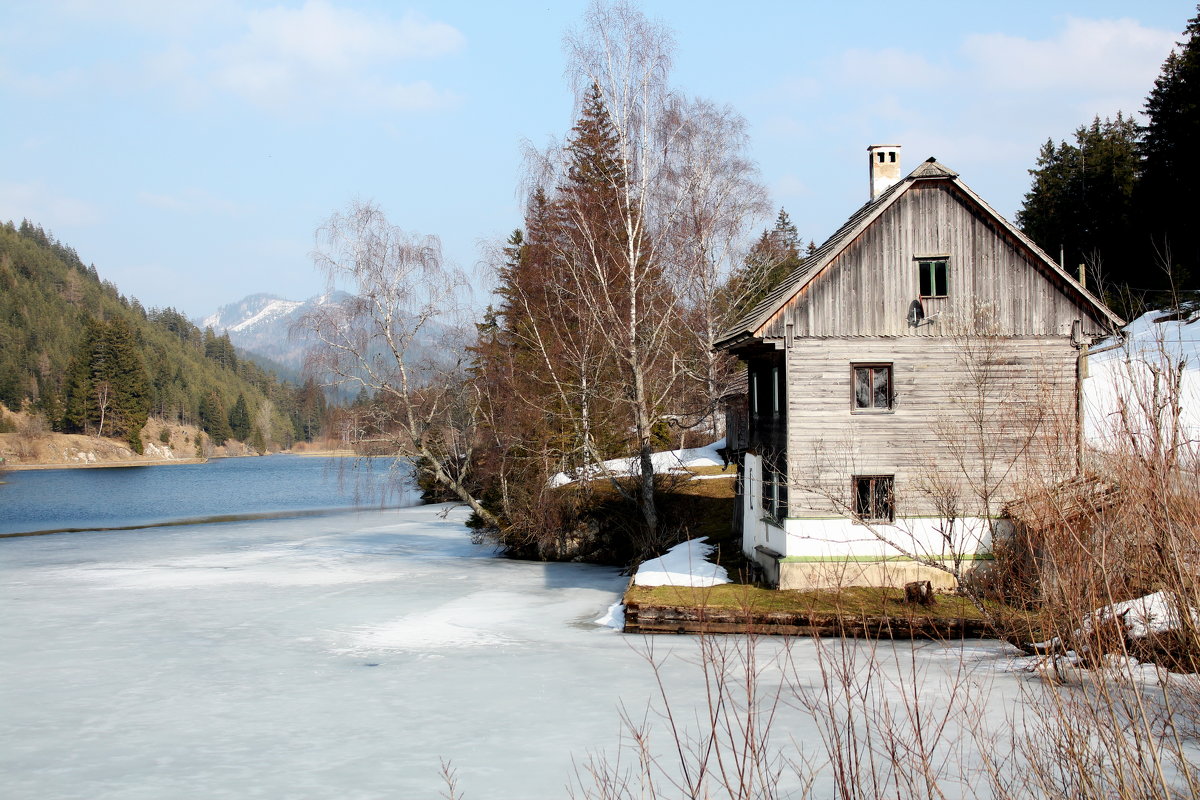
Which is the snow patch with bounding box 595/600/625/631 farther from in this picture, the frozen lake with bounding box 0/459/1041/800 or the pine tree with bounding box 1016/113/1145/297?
the pine tree with bounding box 1016/113/1145/297

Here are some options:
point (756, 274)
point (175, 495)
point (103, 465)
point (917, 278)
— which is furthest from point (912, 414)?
point (103, 465)

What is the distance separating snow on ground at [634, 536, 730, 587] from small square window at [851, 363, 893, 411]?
4850 millimetres

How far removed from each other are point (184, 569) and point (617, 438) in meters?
14.9

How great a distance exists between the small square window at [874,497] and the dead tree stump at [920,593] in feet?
6.18

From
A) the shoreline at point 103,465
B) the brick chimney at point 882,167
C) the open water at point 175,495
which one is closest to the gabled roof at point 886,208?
the brick chimney at point 882,167

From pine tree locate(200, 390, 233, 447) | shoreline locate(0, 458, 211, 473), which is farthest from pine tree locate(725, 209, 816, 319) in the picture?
pine tree locate(200, 390, 233, 447)

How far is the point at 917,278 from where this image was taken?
20.7 m

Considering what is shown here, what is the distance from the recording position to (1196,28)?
45719 millimetres

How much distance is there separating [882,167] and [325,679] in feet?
58.4

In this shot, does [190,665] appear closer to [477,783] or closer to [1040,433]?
[477,783]

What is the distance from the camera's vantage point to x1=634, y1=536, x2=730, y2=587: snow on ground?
2152 centimetres

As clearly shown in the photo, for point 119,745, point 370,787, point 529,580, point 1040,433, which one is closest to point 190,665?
point 119,745

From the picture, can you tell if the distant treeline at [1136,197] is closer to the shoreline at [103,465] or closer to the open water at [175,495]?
the open water at [175,495]

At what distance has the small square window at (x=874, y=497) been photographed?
20.3 meters
